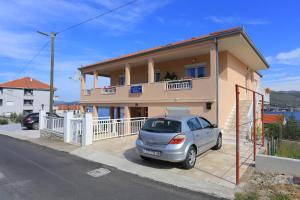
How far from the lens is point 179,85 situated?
14.4 meters

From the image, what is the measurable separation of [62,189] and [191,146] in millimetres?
3916

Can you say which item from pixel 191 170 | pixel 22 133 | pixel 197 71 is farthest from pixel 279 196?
pixel 22 133

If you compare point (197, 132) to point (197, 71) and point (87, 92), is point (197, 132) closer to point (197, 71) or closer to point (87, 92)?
point (197, 71)

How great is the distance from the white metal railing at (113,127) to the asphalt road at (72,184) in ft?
11.8

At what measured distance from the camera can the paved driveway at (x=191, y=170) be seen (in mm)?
5941

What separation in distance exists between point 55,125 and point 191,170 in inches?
388

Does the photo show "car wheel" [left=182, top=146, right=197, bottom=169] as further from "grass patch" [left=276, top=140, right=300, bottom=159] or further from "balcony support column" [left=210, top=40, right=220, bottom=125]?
"balcony support column" [left=210, top=40, right=220, bottom=125]

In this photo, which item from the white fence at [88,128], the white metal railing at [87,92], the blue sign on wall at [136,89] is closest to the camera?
the white fence at [88,128]

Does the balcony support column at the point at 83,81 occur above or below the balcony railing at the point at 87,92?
above

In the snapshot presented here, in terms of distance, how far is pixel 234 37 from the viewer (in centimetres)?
1195

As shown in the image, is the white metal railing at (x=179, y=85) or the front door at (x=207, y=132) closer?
the front door at (x=207, y=132)

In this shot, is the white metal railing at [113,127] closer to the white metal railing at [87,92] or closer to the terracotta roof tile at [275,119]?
the terracotta roof tile at [275,119]

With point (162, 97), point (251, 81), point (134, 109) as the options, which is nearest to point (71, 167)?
point (162, 97)

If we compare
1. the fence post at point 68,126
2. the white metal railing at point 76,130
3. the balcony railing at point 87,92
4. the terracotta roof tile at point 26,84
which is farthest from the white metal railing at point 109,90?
the terracotta roof tile at point 26,84
